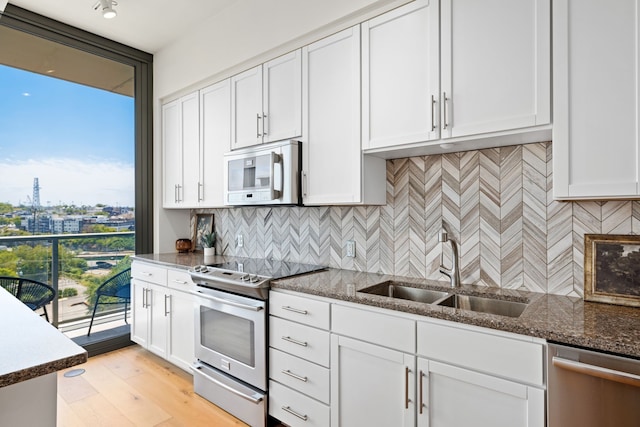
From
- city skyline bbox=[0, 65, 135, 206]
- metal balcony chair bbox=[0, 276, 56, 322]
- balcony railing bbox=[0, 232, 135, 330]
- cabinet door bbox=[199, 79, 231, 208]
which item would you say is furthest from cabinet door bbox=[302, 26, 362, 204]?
metal balcony chair bbox=[0, 276, 56, 322]

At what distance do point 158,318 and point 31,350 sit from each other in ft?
7.36

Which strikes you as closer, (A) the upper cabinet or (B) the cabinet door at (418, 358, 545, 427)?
(B) the cabinet door at (418, 358, 545, 427)

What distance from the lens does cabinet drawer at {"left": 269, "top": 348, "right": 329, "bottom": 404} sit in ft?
6.39

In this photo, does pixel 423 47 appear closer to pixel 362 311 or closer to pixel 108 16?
pixel 362 311

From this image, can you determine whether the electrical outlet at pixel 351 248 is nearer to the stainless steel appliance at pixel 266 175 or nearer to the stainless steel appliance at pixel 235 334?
the stainless steel appliance at pixel 235 334

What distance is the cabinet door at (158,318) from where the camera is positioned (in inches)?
119

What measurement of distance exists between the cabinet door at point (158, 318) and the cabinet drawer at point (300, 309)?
130 centimetres

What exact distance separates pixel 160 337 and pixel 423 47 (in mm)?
2948

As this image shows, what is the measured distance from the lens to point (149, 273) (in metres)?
3.22

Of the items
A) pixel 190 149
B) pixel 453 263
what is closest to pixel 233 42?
pixel 190 149

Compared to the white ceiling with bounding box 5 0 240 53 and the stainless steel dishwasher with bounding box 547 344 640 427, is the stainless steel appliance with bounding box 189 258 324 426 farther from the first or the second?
the white ceiling with bounding box 5 0 240 53

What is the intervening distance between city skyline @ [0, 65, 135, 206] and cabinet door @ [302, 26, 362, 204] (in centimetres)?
219

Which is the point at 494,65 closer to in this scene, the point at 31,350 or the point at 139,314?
the point at 31,350

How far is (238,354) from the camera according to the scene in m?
2.36
